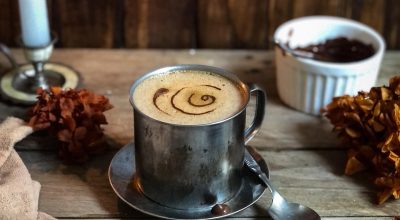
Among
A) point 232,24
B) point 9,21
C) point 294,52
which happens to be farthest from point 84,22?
point 294,52

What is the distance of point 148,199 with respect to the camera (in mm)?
728

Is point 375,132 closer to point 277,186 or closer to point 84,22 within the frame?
point 277,186

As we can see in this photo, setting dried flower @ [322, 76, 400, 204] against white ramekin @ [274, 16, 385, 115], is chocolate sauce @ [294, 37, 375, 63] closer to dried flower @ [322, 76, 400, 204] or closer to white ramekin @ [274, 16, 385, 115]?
white ramekin @ [274, 16, 385, 115]

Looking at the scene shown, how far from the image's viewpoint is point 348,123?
825 millimetres

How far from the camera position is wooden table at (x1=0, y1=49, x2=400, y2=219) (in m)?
0.74

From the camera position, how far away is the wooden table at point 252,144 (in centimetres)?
74

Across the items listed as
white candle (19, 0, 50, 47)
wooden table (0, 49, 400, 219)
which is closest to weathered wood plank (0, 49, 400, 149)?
wooden table (0, 49, 400, 219)

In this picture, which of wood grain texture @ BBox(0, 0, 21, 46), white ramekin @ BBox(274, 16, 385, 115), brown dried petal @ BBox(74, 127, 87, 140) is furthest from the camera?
wood grain texture @ BBox(0, 0, 21, 46)

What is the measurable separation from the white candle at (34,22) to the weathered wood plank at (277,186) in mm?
186

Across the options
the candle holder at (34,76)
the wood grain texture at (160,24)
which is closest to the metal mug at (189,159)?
the candle holder at (34,76)

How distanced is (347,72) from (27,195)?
0.47m

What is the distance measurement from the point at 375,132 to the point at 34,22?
506mm

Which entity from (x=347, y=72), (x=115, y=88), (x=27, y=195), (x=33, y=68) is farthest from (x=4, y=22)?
(x=347, y=72)

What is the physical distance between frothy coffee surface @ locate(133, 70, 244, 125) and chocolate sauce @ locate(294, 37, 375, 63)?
0.26 metres
